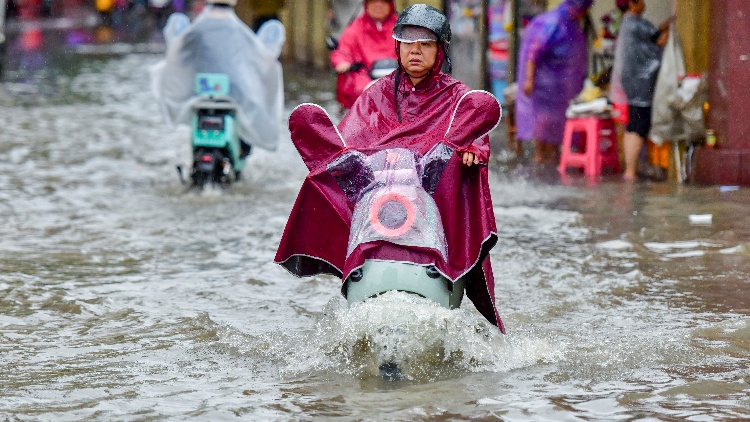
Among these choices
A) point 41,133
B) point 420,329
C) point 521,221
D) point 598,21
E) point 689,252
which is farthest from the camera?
point 41,133

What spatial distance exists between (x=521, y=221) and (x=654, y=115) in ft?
8.09

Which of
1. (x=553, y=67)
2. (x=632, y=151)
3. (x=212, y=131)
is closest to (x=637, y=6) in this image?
(x=632, y=151)

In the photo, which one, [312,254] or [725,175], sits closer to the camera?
[312,254]

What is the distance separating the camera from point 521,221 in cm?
1040

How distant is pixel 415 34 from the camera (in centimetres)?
593

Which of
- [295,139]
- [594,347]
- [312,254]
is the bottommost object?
[594,347]

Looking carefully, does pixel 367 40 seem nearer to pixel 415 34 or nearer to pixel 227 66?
pixel 227 66

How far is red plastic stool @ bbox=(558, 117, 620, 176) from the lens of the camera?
13148 millimetres

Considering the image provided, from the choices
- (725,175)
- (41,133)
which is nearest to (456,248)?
(725,175)

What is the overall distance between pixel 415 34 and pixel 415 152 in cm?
53

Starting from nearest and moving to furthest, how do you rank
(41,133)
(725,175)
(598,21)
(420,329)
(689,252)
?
1. (420,329)
2. (689,252)
3. (725,175)
4. (598,21)
5. (41,133)

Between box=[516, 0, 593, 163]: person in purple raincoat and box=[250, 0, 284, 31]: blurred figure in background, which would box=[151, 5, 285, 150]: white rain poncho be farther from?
box=[250, 0, 284, 31]: blurred figure in background

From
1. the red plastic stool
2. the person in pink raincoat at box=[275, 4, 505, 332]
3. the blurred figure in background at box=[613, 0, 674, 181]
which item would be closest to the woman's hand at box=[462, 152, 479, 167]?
the person in pink raincoat at box=[275, 4, 505, 332]

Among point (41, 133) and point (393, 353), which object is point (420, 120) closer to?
point (393, 353)
